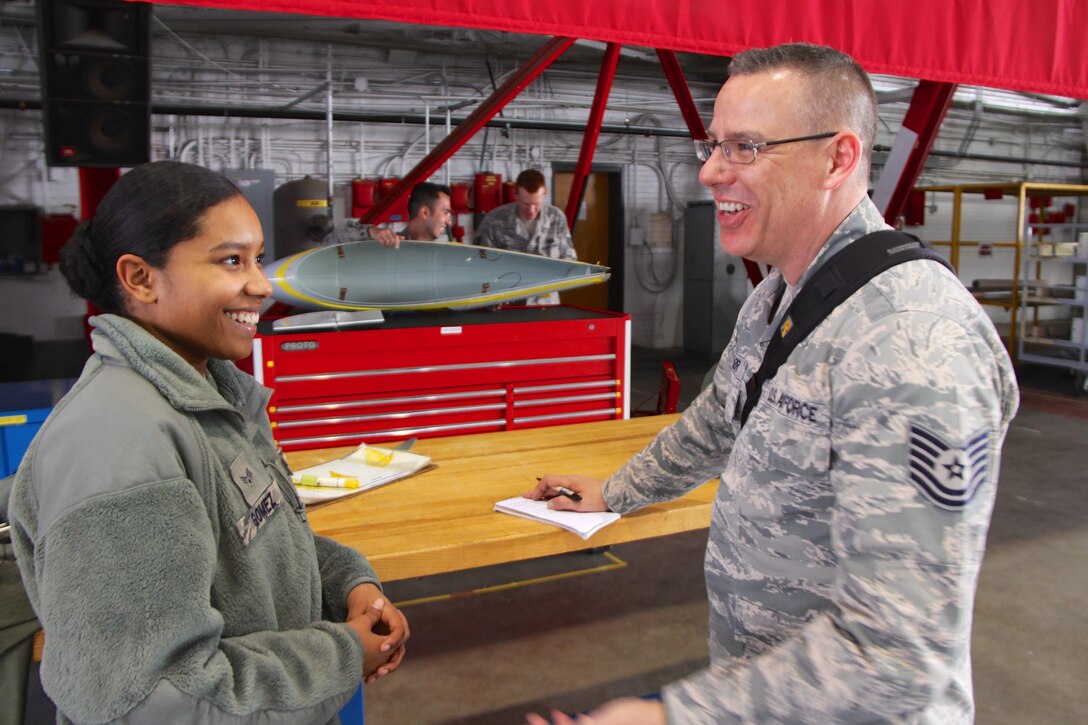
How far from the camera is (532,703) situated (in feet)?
9.04

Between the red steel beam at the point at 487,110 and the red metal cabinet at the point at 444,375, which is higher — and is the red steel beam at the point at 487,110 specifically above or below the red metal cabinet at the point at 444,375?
above

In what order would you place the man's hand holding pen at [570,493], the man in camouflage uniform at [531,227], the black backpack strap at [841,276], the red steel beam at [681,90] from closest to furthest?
the black backpack strap at [841,276] < the man's hand holding pen at [570,493] < the red steel beam at [681,90] < the man in camouflage uniform at [531,227]

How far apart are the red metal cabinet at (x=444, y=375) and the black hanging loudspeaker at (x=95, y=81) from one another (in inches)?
35.8

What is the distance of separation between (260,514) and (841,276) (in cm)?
80

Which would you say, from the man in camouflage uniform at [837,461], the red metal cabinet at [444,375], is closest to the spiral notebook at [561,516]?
the man in camouflage uniform at [837,461]

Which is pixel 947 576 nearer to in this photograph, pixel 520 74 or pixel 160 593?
pixel 160 593

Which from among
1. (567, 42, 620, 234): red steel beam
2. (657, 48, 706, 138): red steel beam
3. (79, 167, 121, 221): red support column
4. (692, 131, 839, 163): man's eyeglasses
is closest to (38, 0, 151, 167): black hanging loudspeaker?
(79, 167, 121, 221): red support column

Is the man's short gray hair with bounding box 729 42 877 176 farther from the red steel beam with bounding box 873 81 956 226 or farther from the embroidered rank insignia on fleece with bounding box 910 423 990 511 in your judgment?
the red steel beam with bounding box 873 81 956 226

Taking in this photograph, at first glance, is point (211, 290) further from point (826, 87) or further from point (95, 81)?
point (95, 81)

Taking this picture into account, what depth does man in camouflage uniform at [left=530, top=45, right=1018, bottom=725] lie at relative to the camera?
88 cm

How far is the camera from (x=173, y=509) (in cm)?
90

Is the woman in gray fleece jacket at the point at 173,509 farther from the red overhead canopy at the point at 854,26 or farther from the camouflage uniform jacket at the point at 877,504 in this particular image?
the red overhead canopy at the point at 854,26

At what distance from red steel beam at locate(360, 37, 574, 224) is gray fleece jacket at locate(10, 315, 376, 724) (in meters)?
2.68

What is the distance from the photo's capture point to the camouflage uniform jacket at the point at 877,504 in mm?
874
